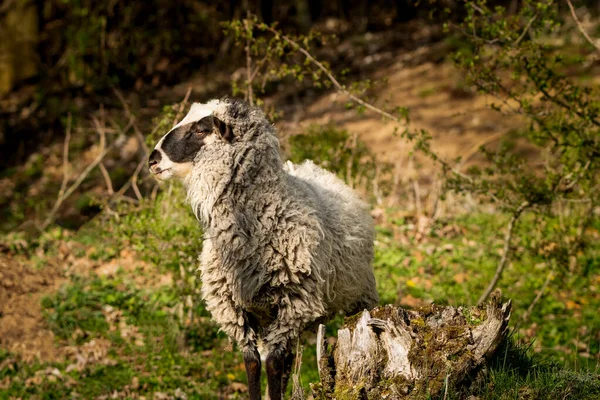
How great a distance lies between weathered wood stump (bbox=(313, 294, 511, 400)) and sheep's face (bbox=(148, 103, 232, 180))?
5.00 feet

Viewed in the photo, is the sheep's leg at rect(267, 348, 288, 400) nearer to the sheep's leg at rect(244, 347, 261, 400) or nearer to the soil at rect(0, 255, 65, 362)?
the sheep's leg at rect(244, 347, 261, 400)

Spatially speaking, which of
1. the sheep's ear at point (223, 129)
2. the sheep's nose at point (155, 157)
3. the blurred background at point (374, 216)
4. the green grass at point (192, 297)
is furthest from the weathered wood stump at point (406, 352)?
the sheep's nose at point (155, 157)

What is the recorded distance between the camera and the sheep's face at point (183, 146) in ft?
15.5

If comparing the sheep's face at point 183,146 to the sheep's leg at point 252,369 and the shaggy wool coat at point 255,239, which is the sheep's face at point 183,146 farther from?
the sheep's leg at point 252,369

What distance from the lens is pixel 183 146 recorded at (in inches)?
186

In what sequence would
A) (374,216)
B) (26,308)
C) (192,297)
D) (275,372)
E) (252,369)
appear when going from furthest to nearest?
(374,216) → (26,308) → (192,297) → (252,369) → (275,372)

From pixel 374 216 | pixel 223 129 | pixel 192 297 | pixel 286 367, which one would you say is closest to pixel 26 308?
pixel 192 297

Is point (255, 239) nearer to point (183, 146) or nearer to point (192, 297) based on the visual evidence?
point (183, 146)

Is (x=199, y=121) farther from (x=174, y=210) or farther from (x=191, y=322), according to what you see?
(x=191, y=322)

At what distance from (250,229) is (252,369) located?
0.92 metres

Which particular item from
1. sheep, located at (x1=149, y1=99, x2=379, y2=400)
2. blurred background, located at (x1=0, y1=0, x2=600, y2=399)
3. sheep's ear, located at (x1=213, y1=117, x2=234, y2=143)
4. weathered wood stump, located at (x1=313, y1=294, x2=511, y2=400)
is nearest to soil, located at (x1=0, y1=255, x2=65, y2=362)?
blurred background, located at (x1=0, y1=0, x2=600, y2=399)

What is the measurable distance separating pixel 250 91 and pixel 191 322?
7.73 ft

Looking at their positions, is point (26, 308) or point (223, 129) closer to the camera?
point (223, 129)

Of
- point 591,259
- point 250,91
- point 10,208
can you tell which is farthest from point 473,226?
point 10,208
